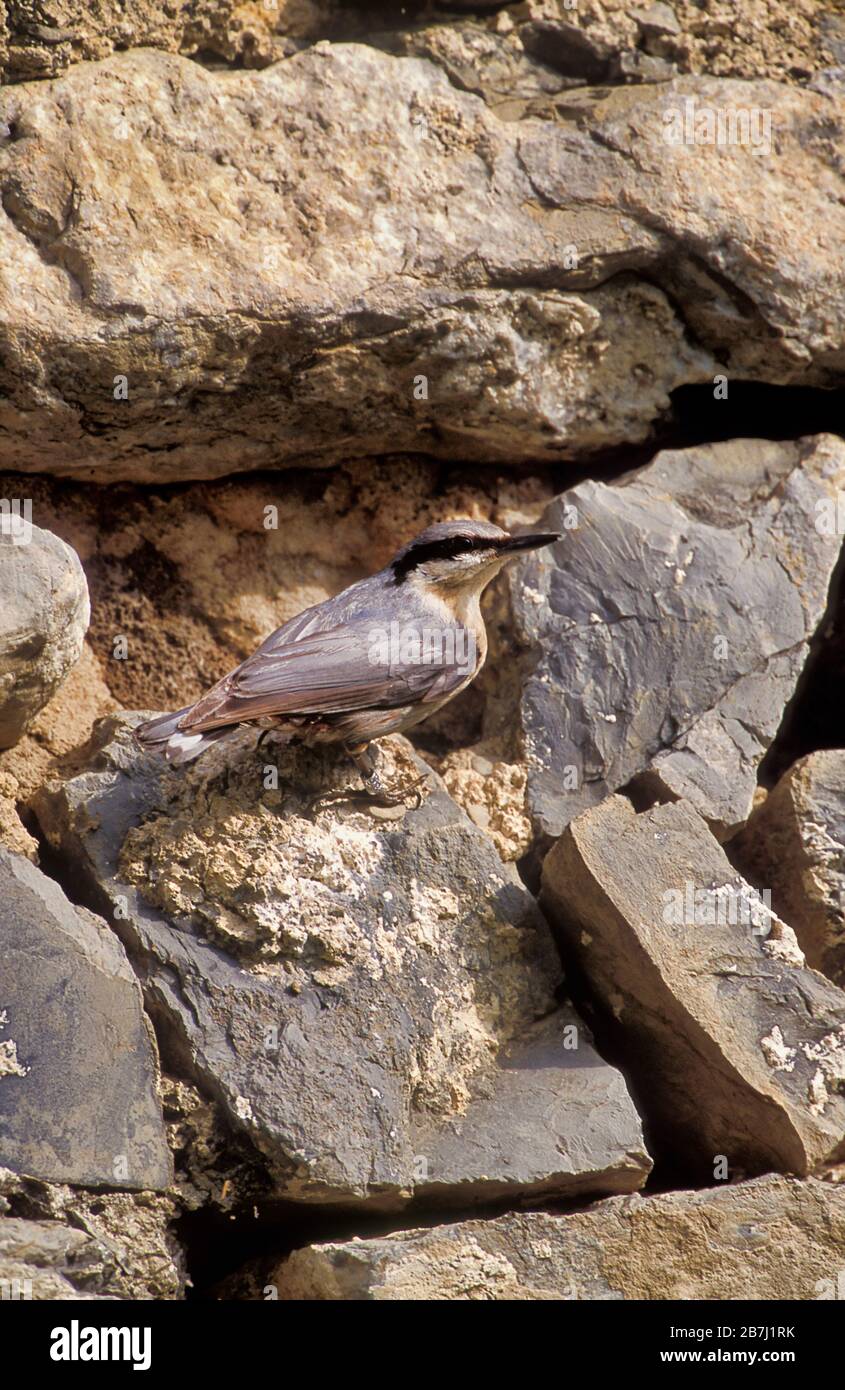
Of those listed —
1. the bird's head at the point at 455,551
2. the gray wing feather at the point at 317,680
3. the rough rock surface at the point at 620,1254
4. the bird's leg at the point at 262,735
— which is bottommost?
the rough rock surface at the point at 620,1254

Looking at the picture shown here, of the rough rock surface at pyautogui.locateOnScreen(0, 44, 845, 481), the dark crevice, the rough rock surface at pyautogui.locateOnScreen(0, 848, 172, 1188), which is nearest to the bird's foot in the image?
the rough rock surface at pyautogui.locateOnScreen(0, 848, 172, 1188)

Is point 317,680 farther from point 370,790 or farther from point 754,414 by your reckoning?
point 754,414

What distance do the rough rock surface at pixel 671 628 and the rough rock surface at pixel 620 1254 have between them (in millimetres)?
1455

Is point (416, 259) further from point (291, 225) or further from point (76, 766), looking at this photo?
point (76, 766)

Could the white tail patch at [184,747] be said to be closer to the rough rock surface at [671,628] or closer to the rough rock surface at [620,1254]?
the rough rock surface at [671,628]

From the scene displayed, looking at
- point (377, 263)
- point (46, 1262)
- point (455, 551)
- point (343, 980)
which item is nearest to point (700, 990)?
point (343, 980)

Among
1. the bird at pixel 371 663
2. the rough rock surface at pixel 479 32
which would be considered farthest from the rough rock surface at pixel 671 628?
the rough rock surface at pixel 479 32

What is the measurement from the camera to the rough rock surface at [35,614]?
4219 millimetres

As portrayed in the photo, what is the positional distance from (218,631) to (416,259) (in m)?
1.66

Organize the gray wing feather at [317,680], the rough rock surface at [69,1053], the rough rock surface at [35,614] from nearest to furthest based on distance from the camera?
the rough rock surface at [69,1053]
the rough rock surface at [35,614]
the gray wing feather at [317,680]

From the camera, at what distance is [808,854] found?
498 centimetres

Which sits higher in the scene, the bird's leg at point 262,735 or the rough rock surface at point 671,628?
the rough rock surface at point 671,628

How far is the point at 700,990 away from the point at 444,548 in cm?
181

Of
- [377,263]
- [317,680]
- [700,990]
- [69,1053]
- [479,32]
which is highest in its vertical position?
[479,32]
